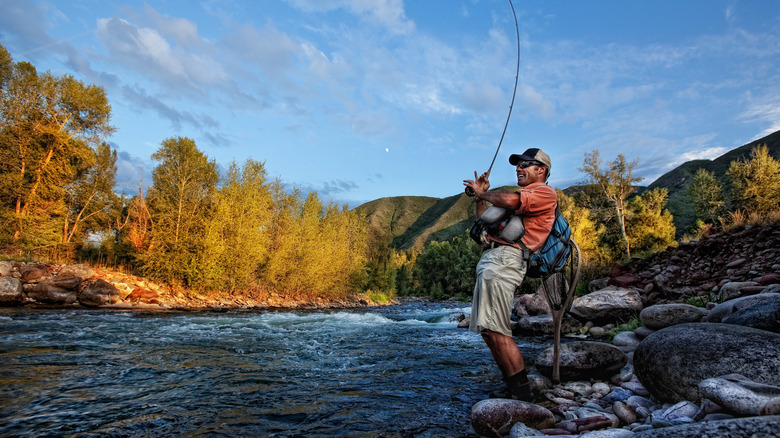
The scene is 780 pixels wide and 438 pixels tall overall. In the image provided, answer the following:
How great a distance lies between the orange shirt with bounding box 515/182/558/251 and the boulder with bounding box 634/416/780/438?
2168 millimetres

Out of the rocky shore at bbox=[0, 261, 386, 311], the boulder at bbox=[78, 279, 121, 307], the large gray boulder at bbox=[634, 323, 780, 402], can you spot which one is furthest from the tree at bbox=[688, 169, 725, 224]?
the boulder at bbox=[78, 279, 121, 307]

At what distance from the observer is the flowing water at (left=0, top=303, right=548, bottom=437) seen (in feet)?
9.96

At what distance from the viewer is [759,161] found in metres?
38.2

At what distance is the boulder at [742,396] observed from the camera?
1989 mm

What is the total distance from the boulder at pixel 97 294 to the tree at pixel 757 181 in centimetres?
5259

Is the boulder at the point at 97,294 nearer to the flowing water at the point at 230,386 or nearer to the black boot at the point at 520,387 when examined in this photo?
the flowing water at the point at 230,386

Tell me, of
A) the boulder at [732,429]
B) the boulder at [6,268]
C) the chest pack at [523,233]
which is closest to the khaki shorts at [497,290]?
the chest pack at [523,233]

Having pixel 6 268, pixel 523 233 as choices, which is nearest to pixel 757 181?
pixel 523 233

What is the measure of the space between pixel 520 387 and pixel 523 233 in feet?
5.19

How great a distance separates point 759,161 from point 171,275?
190 feet

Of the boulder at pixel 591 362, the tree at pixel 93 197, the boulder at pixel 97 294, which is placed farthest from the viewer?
the tree at pixel 93 197

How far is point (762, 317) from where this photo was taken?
4125mm

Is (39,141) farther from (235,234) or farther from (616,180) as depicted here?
(616,180)

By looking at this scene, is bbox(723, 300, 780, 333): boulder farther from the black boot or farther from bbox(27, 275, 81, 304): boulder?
bbox(27, 275, 81, 304): boulder
